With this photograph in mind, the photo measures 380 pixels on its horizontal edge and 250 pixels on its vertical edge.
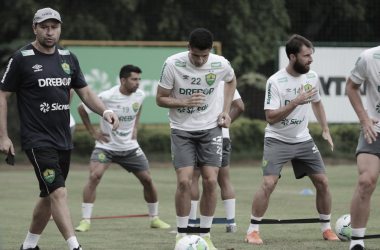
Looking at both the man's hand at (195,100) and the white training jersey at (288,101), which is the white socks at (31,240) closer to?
the man's hand at (195,100)

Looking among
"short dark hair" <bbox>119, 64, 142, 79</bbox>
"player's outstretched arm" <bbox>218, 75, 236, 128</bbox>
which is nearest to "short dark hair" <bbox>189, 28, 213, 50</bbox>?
"player's outstretched arm" <bbox>218, 75, 236, 128</bbox>

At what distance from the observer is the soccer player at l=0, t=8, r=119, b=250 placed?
6.36 m

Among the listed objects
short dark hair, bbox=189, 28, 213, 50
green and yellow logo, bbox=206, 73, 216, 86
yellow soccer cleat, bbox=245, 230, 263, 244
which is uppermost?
short dark hair, bbox=189, 28, 213, 50

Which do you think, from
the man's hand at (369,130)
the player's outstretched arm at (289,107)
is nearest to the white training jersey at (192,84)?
the player's outstretched arm at (289,107)

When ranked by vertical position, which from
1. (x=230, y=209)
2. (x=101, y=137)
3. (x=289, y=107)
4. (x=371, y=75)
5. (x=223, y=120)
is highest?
(x=371, y=75)

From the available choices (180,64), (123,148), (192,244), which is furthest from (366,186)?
(123,148)

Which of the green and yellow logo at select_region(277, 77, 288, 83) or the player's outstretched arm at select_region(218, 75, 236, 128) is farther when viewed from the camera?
the green and yellow logo at select_region(277, 77, 288, 83)

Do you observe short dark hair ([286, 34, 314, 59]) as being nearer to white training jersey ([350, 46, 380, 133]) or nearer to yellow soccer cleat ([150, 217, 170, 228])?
white training jersey ([350, 46, 380, 133])

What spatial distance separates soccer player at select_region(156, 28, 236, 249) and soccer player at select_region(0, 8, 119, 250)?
944mm

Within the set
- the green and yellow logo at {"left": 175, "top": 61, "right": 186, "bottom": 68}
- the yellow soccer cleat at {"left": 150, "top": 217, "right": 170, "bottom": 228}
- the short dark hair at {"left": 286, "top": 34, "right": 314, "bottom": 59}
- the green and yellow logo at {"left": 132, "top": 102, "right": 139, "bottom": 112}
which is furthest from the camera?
the green and yellow logo at {"left": 132, "top": 102, "right": 139, "bottom": 112}

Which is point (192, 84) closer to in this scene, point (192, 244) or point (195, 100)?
point (195, 100)

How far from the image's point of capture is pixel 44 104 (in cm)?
644

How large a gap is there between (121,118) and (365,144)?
4781 millimetres

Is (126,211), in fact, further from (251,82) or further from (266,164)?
(251,82)
